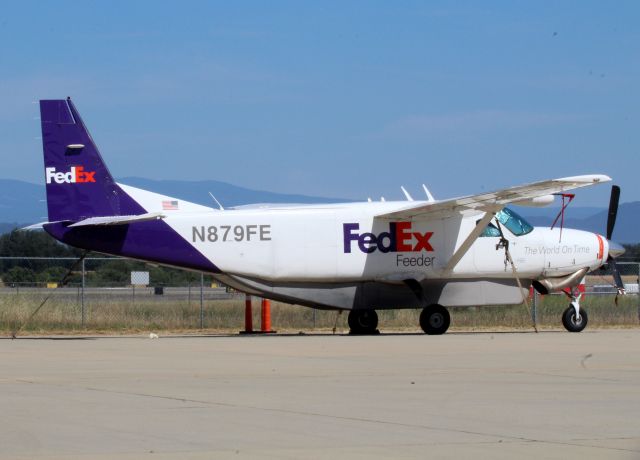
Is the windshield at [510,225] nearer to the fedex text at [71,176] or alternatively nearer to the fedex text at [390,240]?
the fedex text at [390,240]

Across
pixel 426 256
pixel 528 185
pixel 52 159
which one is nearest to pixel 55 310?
pixel 52 159

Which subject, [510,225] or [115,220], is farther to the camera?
[510,225]

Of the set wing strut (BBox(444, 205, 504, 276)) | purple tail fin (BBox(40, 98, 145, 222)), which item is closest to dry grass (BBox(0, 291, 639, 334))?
wing strut (BBox(444, 205, 504, 276))

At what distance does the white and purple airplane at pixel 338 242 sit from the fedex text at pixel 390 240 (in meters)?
0.02

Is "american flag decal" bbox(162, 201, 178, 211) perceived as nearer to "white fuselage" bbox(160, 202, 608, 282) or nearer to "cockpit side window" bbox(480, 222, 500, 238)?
"white fuselage" bbox(160, 202, 608, 282)

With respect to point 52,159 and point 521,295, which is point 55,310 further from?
point 521,295

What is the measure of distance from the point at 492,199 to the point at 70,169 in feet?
27.1

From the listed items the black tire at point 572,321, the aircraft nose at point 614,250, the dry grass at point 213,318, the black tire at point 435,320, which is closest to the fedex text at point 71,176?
the dry grass at point 213,318

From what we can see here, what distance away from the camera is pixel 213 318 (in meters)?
31.0

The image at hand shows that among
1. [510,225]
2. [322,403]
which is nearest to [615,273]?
[510,225]

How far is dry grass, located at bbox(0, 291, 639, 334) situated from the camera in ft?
93.9

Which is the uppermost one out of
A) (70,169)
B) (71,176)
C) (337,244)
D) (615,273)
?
(70,169)

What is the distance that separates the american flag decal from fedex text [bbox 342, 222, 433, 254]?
3424 mm

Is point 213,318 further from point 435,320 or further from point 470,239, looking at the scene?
point 470,239
